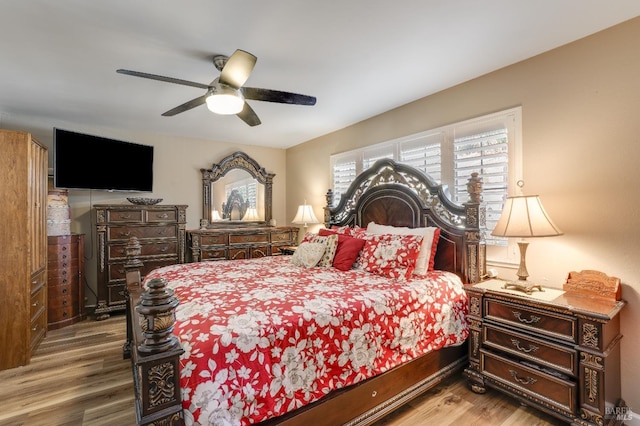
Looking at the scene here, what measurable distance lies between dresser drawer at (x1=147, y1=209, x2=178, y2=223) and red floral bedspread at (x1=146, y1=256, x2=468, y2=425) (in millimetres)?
1892

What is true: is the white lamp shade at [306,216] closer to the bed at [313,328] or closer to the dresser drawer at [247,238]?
the dresser drawer at [247,238]

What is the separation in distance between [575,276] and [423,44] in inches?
76.7

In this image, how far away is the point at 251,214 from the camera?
529 cm

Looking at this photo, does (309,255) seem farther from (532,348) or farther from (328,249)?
(532,348)

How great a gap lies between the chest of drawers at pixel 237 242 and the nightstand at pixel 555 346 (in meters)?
3.03

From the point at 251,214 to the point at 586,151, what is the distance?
4397 mm

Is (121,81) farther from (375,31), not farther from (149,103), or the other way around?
(375,31)

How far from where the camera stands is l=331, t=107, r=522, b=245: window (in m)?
2.56

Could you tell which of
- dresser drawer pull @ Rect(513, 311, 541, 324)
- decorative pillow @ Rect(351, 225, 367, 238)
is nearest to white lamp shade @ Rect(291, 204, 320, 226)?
decorative pillow @ Rect(351, 225, 367, 238)

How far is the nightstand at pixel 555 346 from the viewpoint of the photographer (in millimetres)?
1745

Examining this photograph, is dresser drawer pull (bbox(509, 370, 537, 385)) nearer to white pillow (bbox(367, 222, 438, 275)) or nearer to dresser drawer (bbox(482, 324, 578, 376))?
dresser drawer (bbox(482, 324, 578, 376))

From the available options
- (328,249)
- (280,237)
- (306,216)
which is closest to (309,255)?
(328,249)

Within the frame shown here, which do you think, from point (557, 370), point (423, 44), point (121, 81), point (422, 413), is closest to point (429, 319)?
point (422, 413)

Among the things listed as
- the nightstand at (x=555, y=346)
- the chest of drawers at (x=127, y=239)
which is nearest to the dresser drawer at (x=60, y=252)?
the chest of drawers at (x=127, y=239)
